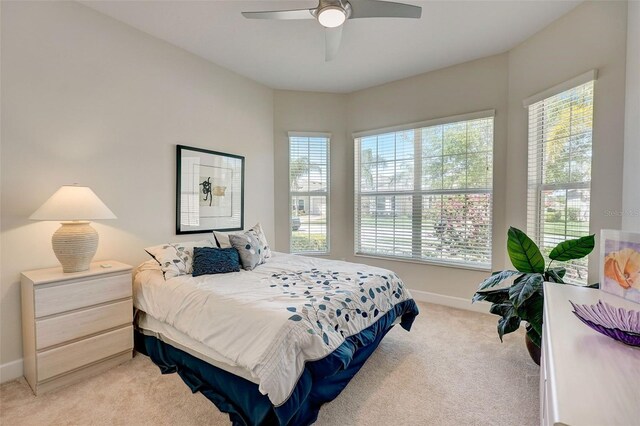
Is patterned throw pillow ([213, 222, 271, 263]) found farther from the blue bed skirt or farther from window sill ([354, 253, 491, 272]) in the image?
window sill ([354, 253, 491, 272])

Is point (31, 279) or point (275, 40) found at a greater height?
point (275, 40)

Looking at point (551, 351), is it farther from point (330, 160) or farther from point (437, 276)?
point (330, 160)

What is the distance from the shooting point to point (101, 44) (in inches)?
98.7

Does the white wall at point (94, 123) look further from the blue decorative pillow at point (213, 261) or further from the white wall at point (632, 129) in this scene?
the white wall at point (632, 129)

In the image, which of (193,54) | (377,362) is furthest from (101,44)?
(377,362)

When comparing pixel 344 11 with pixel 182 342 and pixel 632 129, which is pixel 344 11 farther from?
pixel 182 342

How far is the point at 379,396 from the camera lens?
1.90 meters

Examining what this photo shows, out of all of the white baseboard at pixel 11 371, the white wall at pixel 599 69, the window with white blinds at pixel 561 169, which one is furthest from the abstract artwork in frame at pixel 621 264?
the white baseboard at pixel 11 371

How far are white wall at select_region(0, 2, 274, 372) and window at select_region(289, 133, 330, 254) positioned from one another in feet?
3.62

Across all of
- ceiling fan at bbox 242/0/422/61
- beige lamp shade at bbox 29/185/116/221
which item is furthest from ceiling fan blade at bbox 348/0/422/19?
beige lamp shade at bbox 29/185/116/221

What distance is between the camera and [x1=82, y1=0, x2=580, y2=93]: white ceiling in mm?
2439

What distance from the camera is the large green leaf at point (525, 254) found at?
2215 mm

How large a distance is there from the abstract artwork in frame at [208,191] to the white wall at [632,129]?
364 cm

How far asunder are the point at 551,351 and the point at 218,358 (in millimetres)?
1694
